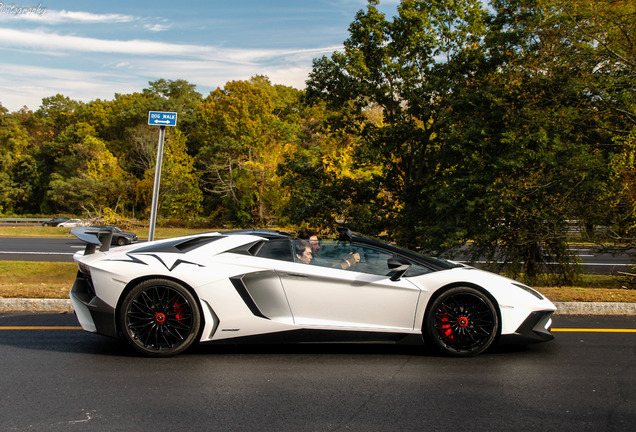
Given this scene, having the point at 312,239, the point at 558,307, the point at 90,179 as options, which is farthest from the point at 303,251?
the point at 90,179

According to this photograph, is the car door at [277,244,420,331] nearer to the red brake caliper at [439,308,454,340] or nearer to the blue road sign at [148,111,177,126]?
the red brake caliper at [439,308,454,340]

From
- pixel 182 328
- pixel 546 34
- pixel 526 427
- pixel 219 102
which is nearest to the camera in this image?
pixel 526 427

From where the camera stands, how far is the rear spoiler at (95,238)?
562cm

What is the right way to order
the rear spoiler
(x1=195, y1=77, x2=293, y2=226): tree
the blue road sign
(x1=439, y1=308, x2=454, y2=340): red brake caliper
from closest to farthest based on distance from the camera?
(x1=439, y1=308, x2=454, y2=340): red brake caliper < the rear spoiler < the blue road sign < (x1=195, y1=77, x2=293, y2=226): tree

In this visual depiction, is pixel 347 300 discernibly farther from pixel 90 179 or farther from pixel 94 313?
pixel 90 179

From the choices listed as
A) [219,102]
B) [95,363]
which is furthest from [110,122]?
[95,363]

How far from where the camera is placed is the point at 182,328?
5.11 m

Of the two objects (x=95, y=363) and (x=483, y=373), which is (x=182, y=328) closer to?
(x=95, y=363)

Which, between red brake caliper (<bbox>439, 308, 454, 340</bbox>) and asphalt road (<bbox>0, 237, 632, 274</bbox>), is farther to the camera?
asphalt road (<bbox>0, 237, 632, 274</bbox>)

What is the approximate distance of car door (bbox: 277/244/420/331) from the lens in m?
5.12

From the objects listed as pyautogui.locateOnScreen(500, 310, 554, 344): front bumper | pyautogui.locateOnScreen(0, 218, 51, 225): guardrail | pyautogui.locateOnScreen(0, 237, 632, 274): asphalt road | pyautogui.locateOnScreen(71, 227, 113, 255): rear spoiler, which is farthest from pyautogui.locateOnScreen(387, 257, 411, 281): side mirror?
pyautogui.locateOnScreen(0, 218, 51, 225): guardrail

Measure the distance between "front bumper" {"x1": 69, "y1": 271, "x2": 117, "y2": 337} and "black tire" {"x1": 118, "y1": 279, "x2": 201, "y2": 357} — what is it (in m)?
0.10

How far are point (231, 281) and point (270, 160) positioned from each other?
3928 cm

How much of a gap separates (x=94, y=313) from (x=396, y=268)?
285 cm
